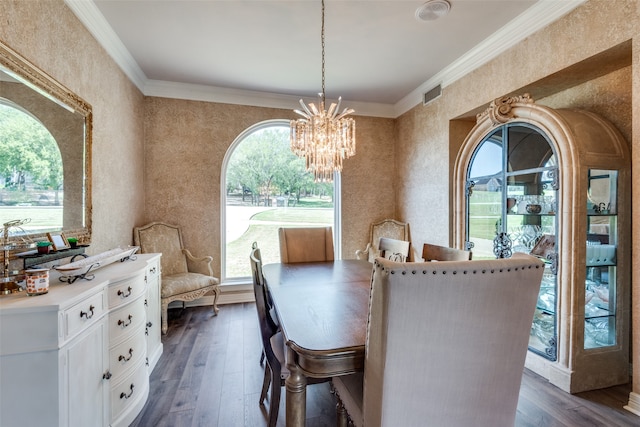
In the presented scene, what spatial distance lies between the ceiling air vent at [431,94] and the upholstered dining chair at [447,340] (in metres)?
2.95

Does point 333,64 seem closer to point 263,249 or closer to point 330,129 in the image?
point 330,129

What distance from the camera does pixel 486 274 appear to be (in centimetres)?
95

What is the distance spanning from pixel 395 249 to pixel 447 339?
1.71 m

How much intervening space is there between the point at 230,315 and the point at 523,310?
3.12 metres

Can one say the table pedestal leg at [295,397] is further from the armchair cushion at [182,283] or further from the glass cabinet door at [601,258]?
the armchair cushion at [182,283]

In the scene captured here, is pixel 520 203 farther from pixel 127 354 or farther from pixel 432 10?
pixel 127 354

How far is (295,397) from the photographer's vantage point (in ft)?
3.85

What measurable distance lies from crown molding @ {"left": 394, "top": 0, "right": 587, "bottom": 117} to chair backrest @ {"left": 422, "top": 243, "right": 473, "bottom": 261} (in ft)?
6.13

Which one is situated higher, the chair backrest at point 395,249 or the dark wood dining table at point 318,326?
the chair backrest at point 395,249

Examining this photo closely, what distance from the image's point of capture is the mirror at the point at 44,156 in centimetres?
149

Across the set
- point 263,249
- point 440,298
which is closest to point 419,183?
point 263,249

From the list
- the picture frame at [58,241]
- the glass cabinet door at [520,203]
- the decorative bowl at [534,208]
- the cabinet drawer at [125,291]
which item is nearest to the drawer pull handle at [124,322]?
the cabinet drawer at [125,291]

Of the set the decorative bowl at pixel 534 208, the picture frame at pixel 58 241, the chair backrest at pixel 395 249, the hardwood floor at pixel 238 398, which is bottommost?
the hardwood floor at pixel 238 398

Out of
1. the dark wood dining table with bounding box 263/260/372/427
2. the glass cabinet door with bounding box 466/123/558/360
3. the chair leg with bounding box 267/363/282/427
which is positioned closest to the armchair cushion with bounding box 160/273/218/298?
the dark wood dining table with bounding box 263/260/372/427
